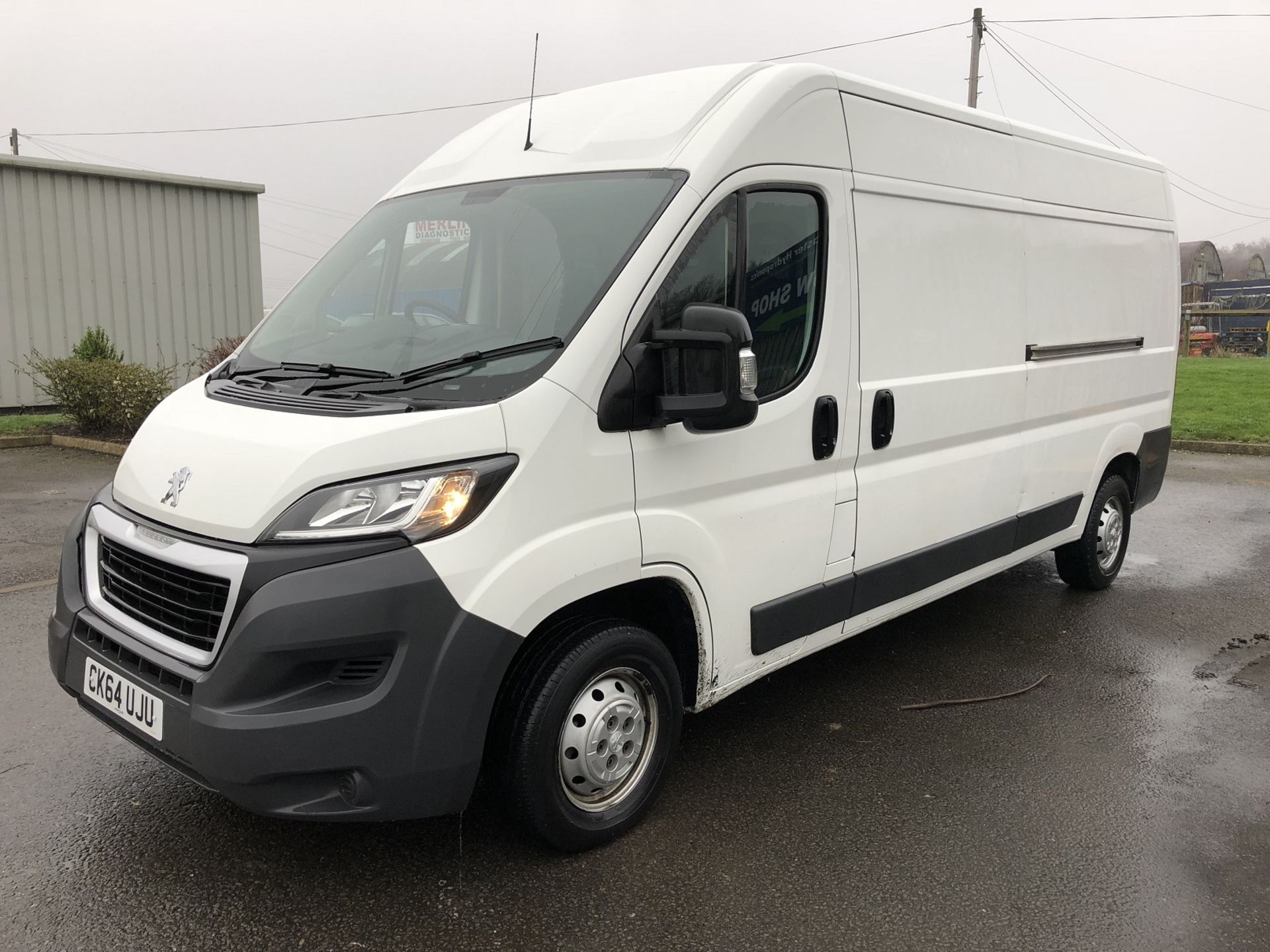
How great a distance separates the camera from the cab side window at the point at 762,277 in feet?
10.3

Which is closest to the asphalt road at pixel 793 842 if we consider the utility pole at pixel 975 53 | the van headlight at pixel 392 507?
the van headlight at pixel 392 507

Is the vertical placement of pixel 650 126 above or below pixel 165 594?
above

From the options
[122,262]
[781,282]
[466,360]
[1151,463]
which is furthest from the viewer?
[122,262]

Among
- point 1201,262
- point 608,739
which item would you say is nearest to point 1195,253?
point 1201,262

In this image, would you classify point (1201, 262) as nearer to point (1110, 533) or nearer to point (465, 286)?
point (1110, 533)

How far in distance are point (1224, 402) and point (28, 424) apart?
15.9 meters

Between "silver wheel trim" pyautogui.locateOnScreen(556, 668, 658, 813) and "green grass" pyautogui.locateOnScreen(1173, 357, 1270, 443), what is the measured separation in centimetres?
1103

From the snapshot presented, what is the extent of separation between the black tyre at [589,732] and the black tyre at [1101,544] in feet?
11.8

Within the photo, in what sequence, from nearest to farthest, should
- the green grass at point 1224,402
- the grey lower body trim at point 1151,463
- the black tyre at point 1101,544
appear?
the black tyre at point 1101,544 → the grey lower body trim at point 1151,463 → the green grass at point 1224,402

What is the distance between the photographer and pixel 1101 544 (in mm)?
6090

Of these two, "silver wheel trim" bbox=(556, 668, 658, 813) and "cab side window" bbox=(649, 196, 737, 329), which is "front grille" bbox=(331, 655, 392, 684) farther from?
"cab side window" bbox=(649, 196, 737, 329)

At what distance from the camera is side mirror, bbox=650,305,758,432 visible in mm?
2910

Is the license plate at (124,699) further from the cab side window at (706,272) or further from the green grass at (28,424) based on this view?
the green grass at (28,424)

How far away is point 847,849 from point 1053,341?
299 centimetres
